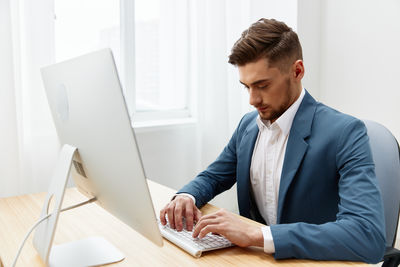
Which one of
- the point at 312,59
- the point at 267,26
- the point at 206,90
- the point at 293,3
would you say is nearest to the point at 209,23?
the point at 206,90

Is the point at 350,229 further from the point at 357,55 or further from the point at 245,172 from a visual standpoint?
the point at 357,55

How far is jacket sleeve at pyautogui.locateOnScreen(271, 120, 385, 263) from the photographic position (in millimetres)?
909

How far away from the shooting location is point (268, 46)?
1.21m

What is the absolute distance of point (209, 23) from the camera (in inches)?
89.7

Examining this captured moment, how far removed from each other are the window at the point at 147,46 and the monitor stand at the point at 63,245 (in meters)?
1.21

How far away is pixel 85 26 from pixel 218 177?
1.08 metres

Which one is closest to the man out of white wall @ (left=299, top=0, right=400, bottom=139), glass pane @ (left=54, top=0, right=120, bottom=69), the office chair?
the office chair

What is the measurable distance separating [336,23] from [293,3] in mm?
294

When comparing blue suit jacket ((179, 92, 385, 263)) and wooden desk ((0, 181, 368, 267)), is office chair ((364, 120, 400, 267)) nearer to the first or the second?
blue suit jacket ((179, 92, 385, 263))

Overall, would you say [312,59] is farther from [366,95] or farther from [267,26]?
[267,26]

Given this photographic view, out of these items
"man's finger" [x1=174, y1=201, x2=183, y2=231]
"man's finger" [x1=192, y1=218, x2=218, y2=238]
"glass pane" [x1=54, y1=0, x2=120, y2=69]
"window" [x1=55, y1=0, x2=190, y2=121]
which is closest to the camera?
"man's finger" [x1=192, y1=218, x2=218, y2=238]

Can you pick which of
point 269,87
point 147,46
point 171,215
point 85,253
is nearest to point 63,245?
point 85,253

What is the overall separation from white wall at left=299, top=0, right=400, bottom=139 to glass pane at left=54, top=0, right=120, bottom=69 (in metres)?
1.11

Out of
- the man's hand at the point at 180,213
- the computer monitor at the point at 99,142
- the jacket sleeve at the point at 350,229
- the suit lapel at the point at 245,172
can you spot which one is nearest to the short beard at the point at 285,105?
the suit lapel at the point at 245,172
